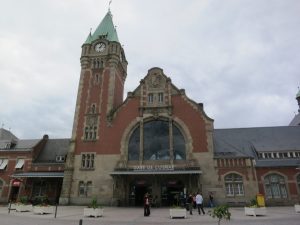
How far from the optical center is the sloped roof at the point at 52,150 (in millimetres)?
45481

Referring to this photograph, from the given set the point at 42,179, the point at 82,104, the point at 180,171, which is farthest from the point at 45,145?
the point at 180,171

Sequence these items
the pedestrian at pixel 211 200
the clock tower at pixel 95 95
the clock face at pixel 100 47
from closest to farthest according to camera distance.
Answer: the pedestrian at pixel 211 200 < the clock tower at pixel 95 95 < the clock face at pixel 100 47

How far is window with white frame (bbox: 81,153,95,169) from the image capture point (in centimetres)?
3761

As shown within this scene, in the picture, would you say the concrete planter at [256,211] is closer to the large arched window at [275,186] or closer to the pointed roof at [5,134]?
the large arched window at [275,186]

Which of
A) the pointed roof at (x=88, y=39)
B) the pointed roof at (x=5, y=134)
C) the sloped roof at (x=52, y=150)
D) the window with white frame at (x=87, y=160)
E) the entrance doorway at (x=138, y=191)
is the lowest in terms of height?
the entrance doorway at (x=138, y=191)

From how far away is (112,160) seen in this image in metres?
36.9

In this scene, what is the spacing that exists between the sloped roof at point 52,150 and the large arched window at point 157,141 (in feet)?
53.6

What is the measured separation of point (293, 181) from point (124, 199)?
75.1 feet

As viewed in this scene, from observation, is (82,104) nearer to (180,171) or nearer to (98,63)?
(98,63)

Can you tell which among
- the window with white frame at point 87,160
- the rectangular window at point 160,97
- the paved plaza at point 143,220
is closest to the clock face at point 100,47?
the rectangular window at point 160,97

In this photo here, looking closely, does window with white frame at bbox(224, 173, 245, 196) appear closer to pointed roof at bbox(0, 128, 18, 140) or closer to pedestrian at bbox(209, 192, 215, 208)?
pedestrian at bbox(209, 192, 215, 208)

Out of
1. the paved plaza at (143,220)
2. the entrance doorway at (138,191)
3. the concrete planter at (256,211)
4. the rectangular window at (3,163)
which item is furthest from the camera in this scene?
the rectangular window at (3,163)

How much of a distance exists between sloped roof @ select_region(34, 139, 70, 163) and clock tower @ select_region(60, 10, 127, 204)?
29.0ft

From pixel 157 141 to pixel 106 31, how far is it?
24.2 m
